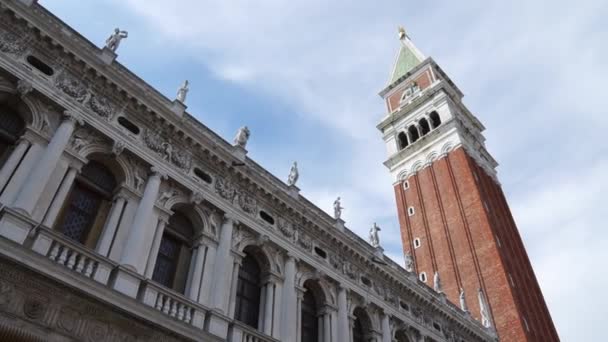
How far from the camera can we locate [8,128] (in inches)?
457

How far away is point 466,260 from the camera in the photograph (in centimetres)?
3388

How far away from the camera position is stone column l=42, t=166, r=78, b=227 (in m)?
10.8

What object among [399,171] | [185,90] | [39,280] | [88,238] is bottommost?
[39,280]

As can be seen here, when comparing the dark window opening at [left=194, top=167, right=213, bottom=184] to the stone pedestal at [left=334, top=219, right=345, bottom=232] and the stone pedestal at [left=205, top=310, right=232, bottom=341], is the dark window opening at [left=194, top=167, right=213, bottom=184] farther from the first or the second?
the stone pedestal at [left=334, top=219, right=345, bottom=232]

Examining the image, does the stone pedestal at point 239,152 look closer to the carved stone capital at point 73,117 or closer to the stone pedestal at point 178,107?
the stone pedestal at point 178,107

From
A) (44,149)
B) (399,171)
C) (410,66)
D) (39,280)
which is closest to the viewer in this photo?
(39,280)

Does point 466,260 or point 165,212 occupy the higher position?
point 466,260

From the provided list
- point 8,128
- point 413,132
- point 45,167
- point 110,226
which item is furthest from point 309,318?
point 413,132

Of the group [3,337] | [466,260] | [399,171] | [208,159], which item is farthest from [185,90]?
[399,171]

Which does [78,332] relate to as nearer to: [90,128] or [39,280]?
[39,280]

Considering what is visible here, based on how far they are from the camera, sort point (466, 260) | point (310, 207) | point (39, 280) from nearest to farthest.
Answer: point (39, 280) < point (310, 207) < point (466, 260)

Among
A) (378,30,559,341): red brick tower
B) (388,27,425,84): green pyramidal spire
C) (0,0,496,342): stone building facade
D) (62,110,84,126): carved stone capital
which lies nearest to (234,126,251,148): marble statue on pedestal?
(0,0,496,342): stone building facade

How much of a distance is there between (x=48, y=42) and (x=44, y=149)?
313cm

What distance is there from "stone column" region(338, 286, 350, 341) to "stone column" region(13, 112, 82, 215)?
1022cm
